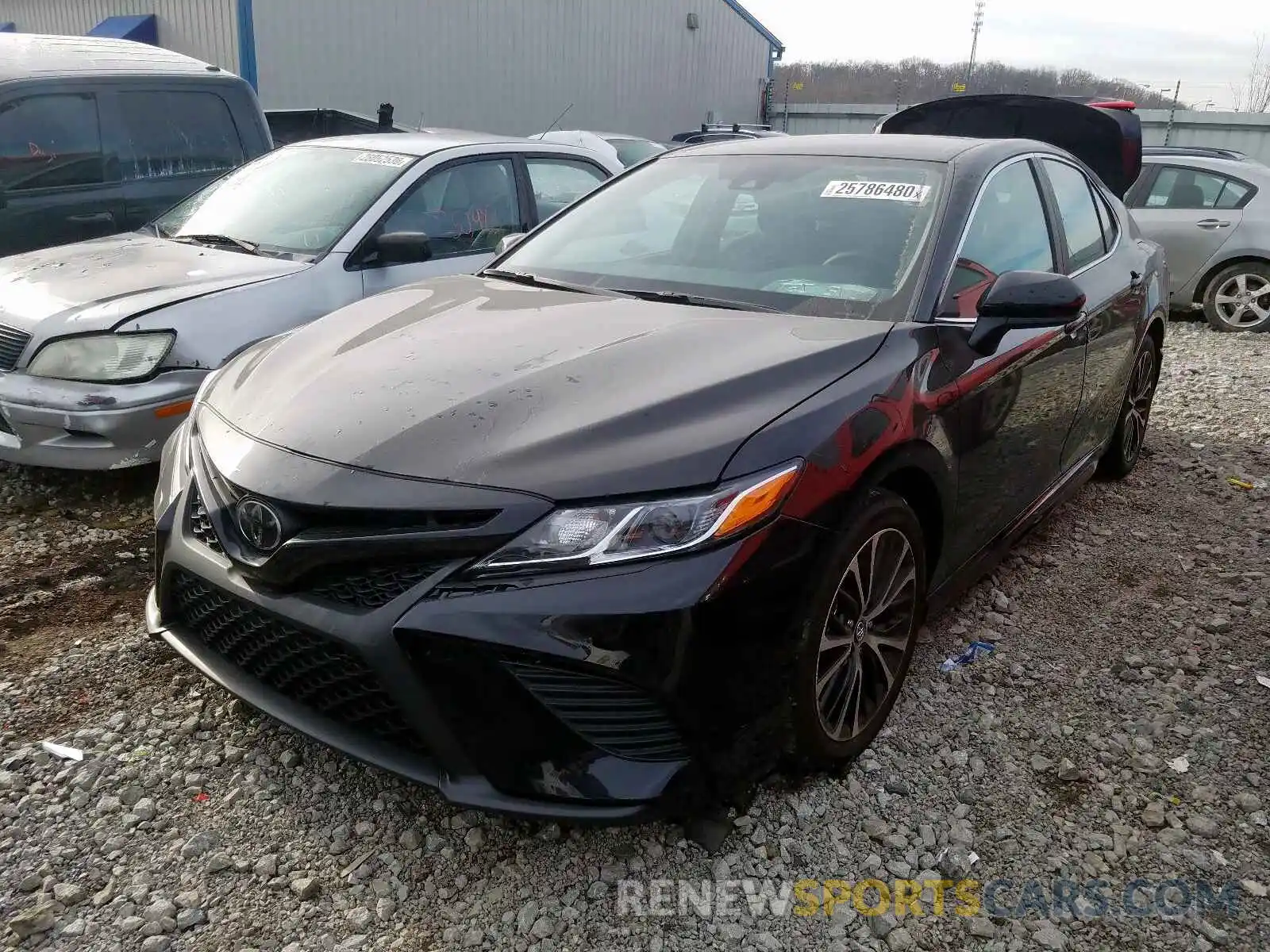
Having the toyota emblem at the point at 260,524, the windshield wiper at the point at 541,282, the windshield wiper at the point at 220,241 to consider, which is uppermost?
the windshield wiper at the point at 541,282

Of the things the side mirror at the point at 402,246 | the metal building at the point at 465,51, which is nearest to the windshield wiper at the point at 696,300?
the side mirror at the point at 402,246

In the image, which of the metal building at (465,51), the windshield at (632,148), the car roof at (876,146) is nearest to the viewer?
the car roof at (876,146)

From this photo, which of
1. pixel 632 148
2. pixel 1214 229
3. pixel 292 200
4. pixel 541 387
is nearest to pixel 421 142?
pixel 292 200

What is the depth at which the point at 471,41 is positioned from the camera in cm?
1798

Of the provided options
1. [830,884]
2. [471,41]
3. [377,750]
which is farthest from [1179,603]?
[471,41]

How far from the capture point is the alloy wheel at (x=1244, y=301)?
854cm

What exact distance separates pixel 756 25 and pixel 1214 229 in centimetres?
2014

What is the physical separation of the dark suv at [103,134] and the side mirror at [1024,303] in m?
4.95

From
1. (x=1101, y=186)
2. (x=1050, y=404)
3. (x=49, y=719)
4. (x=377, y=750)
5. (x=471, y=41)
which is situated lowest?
(x=49, y=719)

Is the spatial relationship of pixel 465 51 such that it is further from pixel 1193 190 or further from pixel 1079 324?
pixel 1079 324

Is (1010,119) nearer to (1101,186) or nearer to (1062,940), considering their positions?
(1101,186)

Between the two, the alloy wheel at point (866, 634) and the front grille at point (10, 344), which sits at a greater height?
the front grille at point (10, 344)

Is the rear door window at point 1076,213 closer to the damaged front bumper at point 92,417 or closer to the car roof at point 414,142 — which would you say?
the car roof at point 414,142

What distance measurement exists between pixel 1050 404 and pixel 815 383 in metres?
1.42
